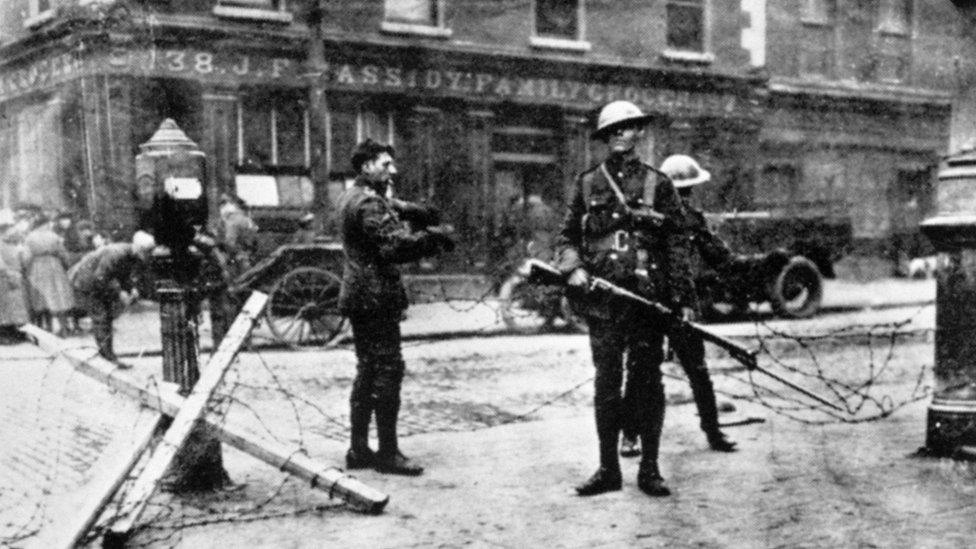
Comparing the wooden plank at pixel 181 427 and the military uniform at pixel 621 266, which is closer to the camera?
the wooden plank at pixel 181 427

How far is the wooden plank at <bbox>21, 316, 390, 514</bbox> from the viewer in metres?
4.88

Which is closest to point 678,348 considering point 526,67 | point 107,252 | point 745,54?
point 107,252

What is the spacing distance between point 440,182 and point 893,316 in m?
7.61

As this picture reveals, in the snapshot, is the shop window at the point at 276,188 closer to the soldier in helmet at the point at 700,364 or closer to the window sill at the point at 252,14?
the window sill at the point at 252,14

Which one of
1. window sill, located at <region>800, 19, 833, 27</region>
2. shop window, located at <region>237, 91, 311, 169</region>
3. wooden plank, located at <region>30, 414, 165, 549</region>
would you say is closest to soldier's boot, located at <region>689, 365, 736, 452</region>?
wooden plank, located at <region>30, 414, 165, 549</region>

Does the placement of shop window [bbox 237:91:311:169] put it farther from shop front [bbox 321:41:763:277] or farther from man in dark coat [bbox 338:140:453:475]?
man in dark coat [bbox 338:140:453:475]

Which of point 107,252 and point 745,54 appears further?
point 745,54

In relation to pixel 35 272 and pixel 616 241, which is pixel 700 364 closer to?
pixel 616 241

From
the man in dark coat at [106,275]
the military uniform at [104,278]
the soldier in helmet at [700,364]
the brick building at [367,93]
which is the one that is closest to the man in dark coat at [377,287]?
the soldier in helmet at [700,364]

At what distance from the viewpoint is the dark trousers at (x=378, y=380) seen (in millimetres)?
5977

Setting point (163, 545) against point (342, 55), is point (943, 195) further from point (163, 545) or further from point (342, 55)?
point (342, 55)

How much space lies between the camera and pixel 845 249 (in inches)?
635

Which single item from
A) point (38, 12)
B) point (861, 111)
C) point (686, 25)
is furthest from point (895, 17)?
point (38, 12)

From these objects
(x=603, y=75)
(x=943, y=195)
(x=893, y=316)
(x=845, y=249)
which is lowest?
(x=893, y=316)
